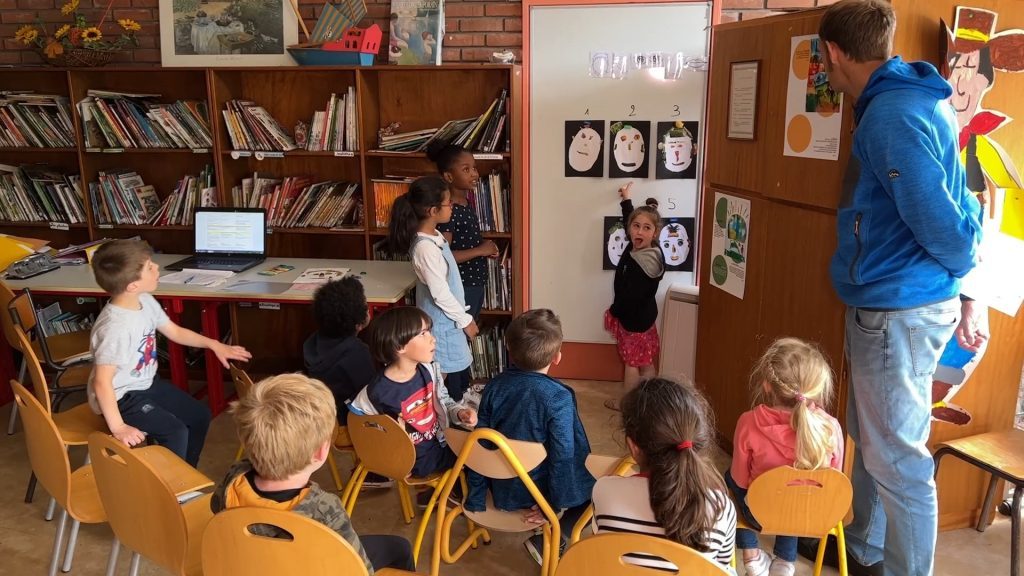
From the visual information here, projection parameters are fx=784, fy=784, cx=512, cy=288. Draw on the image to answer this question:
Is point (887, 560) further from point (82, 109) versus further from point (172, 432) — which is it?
point (82, 109)

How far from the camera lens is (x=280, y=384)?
5.66ft

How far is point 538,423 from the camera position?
219cm

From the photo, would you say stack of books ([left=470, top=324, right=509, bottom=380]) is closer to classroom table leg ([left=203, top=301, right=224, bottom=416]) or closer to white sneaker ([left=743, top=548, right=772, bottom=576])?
classroom table leg ([left=203, top=301, right=224, bottom=416])

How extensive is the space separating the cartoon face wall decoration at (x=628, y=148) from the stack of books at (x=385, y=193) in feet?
3.58

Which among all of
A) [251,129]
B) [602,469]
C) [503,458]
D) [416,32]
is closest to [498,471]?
[503,458]

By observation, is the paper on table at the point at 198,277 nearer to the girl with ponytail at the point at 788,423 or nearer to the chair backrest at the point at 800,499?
the girl with ponytail at the point at 788,423

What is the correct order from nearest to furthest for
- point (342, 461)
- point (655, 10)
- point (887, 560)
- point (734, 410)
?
point (887, 560) < point (734, 410) < point (342, 461) < point (655, 10)

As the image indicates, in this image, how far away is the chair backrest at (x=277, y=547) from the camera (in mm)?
1499

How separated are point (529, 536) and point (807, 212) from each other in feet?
4.94

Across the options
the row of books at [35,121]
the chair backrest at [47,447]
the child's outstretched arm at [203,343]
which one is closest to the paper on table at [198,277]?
the child's outstretched arm at [203,343]

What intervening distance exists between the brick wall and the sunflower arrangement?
15cm

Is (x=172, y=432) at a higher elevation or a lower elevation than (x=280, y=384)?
lower

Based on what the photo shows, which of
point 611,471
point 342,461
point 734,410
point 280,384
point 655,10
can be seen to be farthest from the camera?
point 655,10

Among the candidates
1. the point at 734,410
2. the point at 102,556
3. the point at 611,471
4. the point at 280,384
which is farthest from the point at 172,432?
the point at 734,410
